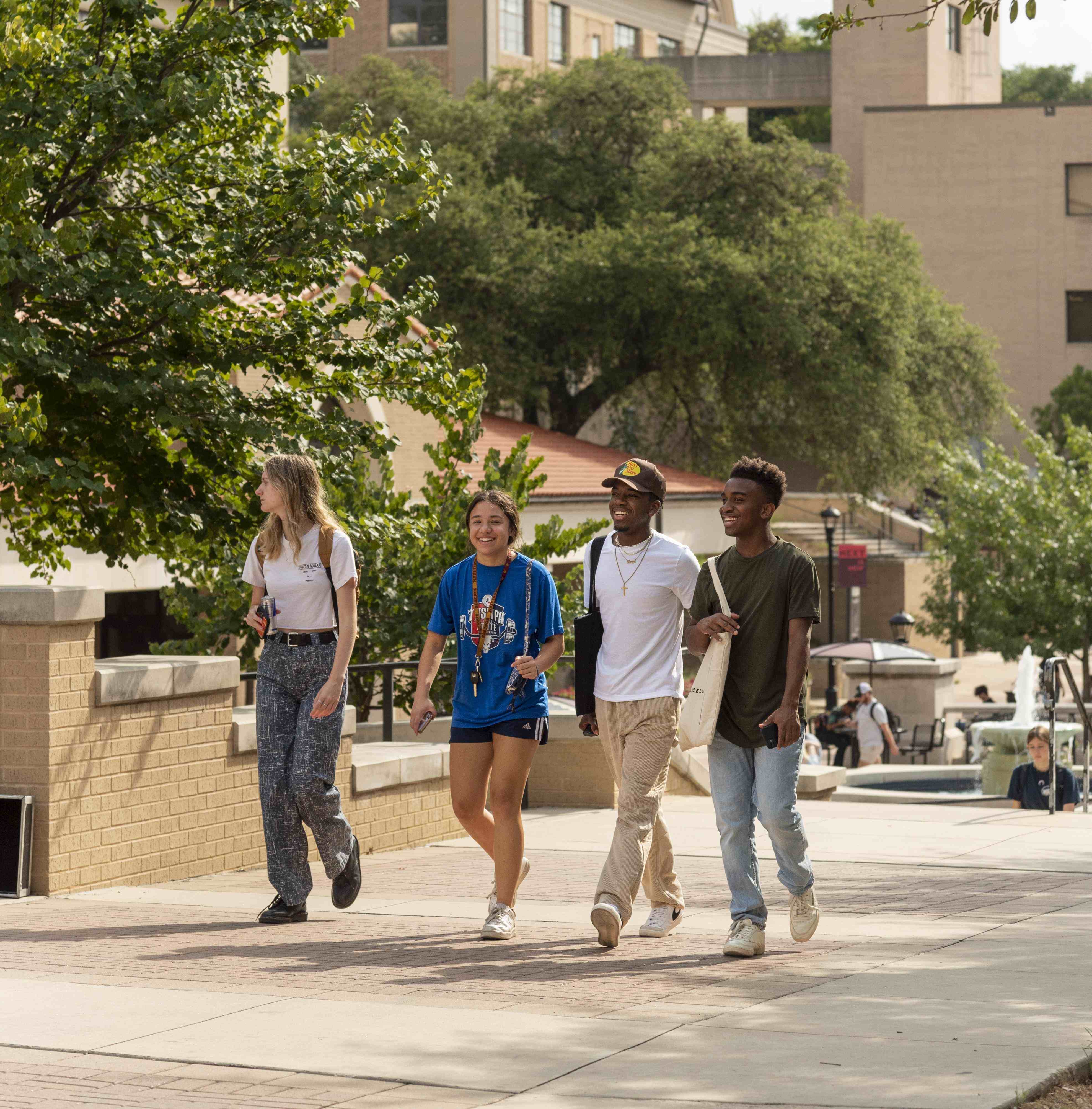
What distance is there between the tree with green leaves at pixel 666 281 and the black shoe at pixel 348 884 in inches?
1132

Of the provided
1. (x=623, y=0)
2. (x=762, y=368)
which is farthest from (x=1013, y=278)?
(x=762, y=368)

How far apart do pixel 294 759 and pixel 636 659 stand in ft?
5.22

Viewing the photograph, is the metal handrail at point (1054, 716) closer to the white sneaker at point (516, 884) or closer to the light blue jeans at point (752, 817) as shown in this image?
the white sneaker at point (516, 884)

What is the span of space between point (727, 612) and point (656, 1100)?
2426mm

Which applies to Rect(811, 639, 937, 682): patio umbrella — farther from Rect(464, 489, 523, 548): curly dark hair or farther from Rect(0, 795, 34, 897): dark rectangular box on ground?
Rect(464, 489, 523, 548): curly dark hair

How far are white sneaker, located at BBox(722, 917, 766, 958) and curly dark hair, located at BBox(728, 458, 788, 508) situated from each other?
1.63 metres

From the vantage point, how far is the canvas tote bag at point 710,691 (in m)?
6.70

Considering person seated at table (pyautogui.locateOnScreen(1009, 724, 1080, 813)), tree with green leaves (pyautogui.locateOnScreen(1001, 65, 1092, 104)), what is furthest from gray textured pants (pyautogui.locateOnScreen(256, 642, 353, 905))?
tree with green leaves (pyautogui.locateOnScreen(1001, 65, 1092, 104))

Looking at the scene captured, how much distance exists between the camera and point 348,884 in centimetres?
774

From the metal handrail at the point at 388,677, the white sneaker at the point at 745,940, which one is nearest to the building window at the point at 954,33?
the metal handrail at the point at 388,677

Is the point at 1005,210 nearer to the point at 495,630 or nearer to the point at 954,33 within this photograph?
the point at 954,33

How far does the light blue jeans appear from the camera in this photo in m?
6.72

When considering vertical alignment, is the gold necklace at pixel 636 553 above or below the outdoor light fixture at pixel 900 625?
above

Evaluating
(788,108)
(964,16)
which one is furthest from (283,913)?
(788,108)
